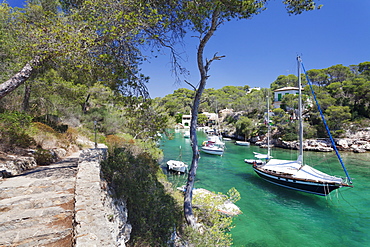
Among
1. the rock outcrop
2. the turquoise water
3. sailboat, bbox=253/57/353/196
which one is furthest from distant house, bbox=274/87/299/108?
the rock outcrop

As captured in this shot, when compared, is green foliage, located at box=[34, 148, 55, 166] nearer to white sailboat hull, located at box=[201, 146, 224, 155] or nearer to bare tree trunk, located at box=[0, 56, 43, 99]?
bare tree trunk, located at box=[0, 56, 43, 99]

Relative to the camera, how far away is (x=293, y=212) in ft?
39.4

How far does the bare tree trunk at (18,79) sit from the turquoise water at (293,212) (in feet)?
28.8

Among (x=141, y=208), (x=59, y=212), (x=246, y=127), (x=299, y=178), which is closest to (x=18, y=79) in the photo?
(x=59, y=212)

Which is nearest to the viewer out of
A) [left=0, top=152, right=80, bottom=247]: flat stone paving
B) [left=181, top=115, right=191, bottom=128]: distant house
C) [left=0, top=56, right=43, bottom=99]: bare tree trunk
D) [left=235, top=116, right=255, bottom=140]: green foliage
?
[left=0, top=152, right=80, bottom=247]: flat stone paving

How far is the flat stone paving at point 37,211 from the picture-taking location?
2.60 metres

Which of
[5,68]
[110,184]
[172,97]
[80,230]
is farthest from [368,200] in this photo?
[172,97]

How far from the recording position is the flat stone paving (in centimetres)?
260

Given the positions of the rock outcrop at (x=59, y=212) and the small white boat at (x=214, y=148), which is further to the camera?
the small white boat at (x=214, y=148)

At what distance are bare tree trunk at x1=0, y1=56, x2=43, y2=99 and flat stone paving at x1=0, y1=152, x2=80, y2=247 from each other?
2173 mm

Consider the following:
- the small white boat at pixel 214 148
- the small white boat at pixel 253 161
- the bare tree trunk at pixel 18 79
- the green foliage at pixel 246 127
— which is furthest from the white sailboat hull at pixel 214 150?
the bare tree trunk at pixel 18 79

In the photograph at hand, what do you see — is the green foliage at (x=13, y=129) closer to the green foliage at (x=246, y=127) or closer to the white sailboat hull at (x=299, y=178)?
the white sailboat hull at (x=299, y=178)

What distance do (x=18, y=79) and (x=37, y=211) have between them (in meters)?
3.14

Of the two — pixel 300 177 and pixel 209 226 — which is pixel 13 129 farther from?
pixel 300 177
